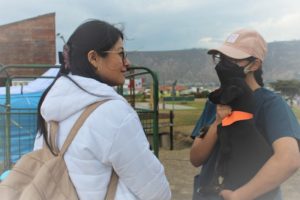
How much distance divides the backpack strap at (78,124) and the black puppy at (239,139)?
1.81 feet

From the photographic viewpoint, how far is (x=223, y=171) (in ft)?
5.92

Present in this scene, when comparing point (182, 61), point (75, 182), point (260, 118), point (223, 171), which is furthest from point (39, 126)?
point (182, 61)

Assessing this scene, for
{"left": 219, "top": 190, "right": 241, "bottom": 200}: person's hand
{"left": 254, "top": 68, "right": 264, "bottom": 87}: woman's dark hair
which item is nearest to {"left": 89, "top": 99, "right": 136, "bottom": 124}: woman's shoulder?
{"left": 219, "top": 190, "right": 241, "bottom": 200}: person's hand

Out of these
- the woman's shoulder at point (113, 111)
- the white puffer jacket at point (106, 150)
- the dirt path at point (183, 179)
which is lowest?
the dirt path at point (183, 179)

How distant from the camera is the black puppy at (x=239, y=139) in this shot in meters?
1.73

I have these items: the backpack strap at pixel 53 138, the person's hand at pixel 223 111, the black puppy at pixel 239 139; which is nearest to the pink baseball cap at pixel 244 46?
the black puppy at pixel 239 139

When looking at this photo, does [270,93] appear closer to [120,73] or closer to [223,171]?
[223,171]

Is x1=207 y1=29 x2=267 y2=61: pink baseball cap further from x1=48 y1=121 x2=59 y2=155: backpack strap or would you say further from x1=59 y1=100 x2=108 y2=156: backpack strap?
x1=48 y1=121 x2=59 y2=155: backpack strap

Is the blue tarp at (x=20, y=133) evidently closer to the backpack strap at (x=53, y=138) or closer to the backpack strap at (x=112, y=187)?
the backpack strap at (x=53, y=138)

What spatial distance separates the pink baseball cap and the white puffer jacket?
602 mm

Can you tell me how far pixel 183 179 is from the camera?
699cm

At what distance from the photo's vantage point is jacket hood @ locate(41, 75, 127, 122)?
4.89 feet

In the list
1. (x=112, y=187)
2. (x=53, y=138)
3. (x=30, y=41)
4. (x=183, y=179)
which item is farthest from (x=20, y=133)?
(x=30, y=41)

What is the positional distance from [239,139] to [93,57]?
656 mm
